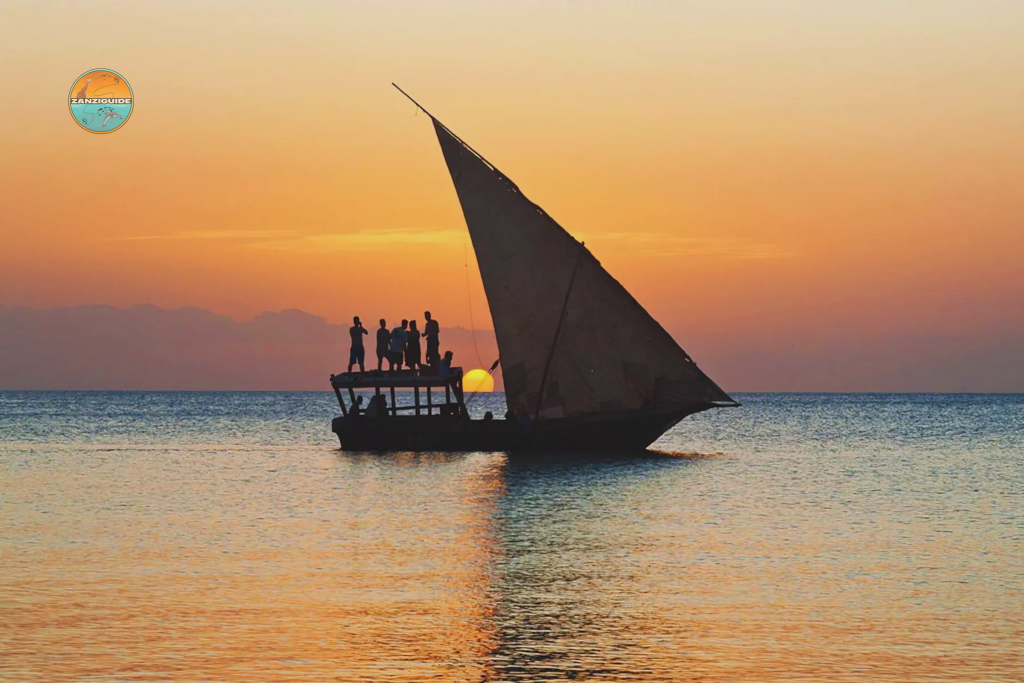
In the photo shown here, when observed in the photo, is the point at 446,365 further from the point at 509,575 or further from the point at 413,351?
the point at 509,575

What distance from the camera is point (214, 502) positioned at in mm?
35875

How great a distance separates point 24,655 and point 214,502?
20.2m

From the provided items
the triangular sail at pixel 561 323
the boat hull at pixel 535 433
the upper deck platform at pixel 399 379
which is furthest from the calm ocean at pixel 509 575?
the upper deck platform at pixel 399 379

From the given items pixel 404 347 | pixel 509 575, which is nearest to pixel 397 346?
pixel 404 347

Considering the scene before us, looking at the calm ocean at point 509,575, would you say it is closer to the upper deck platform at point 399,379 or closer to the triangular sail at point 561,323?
the triangular sail at point 561,323

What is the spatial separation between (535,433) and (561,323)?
416cm

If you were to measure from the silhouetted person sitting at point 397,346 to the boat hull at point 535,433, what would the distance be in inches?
87.5

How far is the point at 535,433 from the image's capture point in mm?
47562

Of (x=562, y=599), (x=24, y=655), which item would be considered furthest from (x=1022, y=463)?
(x=24, y=655)

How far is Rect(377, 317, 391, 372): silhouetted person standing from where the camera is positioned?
4884cm

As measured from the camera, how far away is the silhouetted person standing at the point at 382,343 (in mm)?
48838

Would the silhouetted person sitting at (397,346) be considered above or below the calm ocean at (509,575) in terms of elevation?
above

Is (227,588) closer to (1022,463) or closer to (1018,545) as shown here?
(1018,545)

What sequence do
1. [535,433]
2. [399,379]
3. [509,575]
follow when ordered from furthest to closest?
[399,379], [535,433], [509,575]
